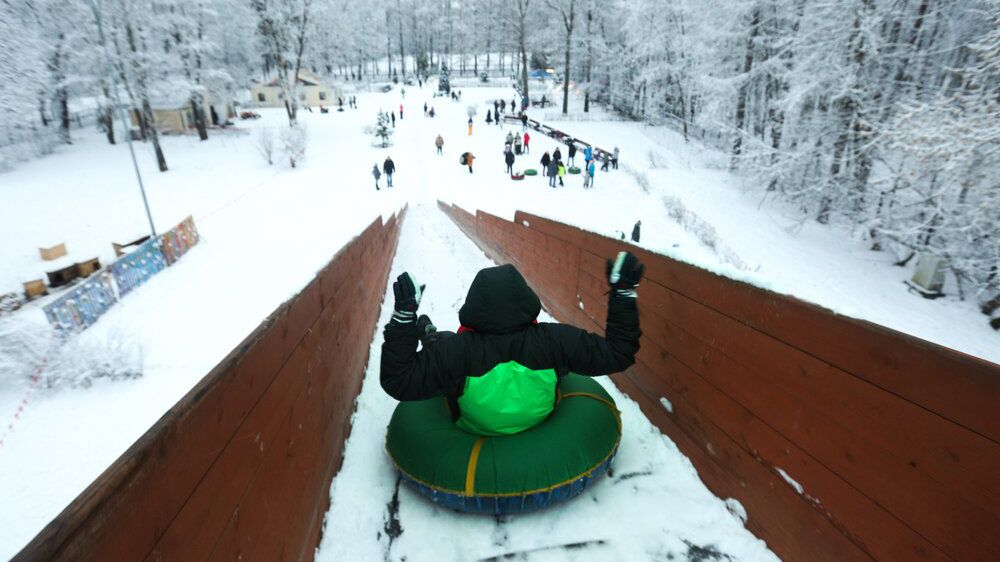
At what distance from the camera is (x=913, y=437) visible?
5.57 ft

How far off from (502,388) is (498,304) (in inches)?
20.5

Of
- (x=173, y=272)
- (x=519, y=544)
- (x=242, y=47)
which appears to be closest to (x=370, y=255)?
(x=519, y=544)

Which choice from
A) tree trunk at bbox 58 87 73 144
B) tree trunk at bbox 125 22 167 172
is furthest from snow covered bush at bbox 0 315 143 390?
tree trunk at bbox 58 87 73 144

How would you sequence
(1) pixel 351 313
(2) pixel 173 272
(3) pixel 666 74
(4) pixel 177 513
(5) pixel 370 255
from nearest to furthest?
(4) pixel 177 513
(1) pixel 351 313
(5) pixel 370 255
(2) pixel 173 272
(3) pixel 666 74

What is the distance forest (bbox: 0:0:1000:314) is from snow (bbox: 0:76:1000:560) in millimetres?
1471

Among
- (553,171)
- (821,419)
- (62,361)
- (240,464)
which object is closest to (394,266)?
(62,361)

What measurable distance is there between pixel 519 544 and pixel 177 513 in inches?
72.8

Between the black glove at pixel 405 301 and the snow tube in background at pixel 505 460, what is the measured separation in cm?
75

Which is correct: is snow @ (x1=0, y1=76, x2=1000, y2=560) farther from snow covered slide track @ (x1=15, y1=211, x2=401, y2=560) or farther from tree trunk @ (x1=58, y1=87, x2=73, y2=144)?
tree trunk @ (x1=58, y1=87, x2=73, y2=144)

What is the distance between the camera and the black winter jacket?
104 inches

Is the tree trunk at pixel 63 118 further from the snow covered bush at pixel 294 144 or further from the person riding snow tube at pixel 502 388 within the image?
the person riding snow tube at pixel 502 388

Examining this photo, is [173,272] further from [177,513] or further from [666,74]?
[666,74]

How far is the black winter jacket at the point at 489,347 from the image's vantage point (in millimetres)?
2635

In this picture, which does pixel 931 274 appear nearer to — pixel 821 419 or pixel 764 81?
pixel 821 419
